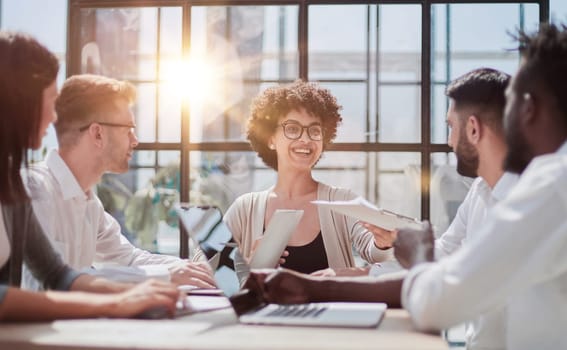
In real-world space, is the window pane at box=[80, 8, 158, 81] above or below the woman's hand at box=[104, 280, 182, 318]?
above

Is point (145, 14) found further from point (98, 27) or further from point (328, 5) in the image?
point (328, 5)

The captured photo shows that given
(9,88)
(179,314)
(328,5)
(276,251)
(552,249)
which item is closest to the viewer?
(552,249)

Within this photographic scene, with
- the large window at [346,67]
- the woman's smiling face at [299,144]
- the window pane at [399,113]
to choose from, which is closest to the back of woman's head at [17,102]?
the woman's smiling face at [299,144]

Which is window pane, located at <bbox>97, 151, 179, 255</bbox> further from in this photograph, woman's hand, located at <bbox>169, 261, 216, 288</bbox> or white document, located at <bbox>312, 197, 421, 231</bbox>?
white document, located at <bbox>312, 197, 421, 231</bbox>

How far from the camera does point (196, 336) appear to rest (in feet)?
4.48

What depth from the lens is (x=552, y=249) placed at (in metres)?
1.37

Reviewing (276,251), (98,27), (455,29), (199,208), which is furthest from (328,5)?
(199,208)

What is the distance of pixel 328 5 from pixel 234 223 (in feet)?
5.75

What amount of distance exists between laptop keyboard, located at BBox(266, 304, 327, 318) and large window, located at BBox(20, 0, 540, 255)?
8.17 feet

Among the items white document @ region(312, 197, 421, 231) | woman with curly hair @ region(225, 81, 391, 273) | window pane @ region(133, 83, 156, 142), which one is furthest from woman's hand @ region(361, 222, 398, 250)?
window pane @ region(133, 83, 156, 142)

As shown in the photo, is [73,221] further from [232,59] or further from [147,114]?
[232,59]

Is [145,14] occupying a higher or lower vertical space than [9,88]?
higher

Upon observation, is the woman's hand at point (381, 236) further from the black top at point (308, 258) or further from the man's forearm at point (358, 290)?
the man's forearm at point (358, 290)

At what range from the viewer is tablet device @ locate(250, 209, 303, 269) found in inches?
86.9
